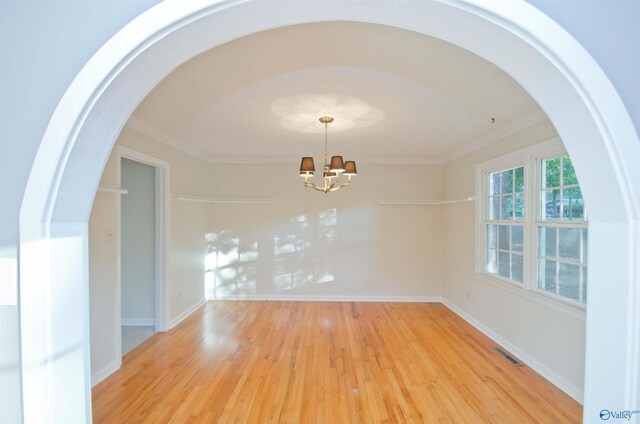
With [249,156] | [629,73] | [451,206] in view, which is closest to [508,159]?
[451,206]

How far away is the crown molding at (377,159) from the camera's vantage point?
3.32m

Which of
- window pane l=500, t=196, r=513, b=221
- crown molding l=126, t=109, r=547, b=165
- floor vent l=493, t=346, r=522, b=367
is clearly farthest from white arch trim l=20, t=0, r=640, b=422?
window pane l=500, t=196, r=513, b=221

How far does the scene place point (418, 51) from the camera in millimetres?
2088

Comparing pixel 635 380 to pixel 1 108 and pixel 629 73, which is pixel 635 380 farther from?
pixel 1 108

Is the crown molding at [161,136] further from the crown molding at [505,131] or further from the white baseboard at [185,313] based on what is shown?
the crown molding at [505,131]

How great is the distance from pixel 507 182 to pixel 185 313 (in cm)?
466

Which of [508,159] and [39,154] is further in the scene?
[508,159]

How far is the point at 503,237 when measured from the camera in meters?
3.90

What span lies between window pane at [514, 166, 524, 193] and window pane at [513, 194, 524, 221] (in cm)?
7

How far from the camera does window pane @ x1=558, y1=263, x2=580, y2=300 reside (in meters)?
2.79

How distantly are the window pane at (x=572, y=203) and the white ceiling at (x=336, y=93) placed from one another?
791mm

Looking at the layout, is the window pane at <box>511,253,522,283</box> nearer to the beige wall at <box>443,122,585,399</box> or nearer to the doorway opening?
the beige wall at <box>443,122,585,399</box>

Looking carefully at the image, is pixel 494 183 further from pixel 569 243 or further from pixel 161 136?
pixel 161 136

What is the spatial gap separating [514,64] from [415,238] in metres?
4.59
